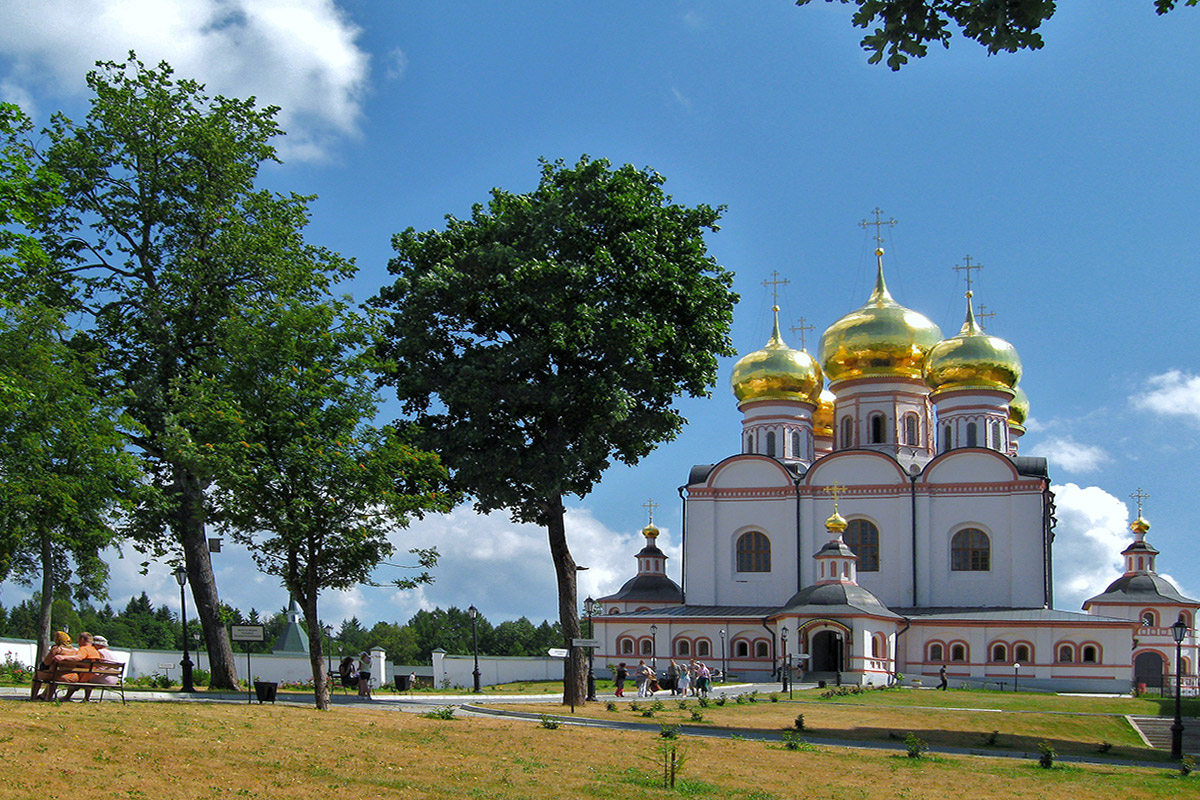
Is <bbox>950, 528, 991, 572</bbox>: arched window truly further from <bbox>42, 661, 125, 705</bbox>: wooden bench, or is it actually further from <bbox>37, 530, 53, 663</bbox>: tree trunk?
<bbox>42, 661, 125, 705</bbox>: wooden bench

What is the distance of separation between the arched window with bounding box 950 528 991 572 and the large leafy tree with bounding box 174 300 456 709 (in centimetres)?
3338

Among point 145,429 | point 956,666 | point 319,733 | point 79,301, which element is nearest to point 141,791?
point 319,733

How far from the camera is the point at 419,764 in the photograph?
13539mm

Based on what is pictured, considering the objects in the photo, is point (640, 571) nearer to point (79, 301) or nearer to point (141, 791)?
point (79, 301)

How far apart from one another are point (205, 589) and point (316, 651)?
6654 millimetres

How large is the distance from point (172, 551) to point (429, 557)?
663cm

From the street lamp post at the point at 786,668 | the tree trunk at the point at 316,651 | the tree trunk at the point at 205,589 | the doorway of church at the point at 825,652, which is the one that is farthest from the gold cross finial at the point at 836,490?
the tree trunk at the point at 316,651

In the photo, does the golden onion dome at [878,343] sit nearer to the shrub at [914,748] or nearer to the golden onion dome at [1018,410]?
the golden onion dome at [1018,410]

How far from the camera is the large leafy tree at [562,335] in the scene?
77.5 ft

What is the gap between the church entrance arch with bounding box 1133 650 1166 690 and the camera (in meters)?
53.3

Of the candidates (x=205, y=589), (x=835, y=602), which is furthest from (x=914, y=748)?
(x=835, y=602)

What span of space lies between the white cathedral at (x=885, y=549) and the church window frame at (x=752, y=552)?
0.07m

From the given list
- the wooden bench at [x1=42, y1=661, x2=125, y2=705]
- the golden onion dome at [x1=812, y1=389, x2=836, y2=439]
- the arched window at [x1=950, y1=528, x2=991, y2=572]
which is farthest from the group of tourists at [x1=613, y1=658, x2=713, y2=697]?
the golden onion dome at [x1=812, y1=389, x2=836, y2=439]

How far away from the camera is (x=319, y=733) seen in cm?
1523
